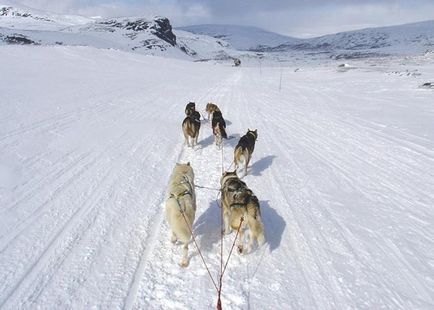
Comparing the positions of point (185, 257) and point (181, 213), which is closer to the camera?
point (181, 213)

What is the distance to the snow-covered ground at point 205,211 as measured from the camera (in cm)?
498

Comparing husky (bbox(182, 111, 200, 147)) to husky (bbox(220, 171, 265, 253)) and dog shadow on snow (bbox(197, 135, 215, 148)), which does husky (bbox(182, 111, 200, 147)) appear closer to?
dog shadow on snow (bbox(197, 135, 215, 148))

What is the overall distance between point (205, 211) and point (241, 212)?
5.57ft

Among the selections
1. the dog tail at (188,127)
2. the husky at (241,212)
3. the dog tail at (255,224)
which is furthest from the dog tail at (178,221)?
the dog tail at (188,127)

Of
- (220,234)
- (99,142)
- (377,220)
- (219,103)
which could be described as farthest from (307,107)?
(220,234)

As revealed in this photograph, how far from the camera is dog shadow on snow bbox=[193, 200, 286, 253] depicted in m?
6.07

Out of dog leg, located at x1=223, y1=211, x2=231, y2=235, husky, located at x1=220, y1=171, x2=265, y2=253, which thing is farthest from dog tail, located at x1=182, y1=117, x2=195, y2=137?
dog leg, located at x1=223, y1=211, x2=231, y2=235

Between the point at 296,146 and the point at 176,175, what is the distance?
581 cm

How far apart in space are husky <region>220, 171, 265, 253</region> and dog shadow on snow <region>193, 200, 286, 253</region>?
10.5 inches

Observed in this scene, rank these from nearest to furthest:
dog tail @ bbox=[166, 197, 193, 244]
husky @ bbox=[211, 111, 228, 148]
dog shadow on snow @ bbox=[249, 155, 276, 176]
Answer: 1. dog tail @ bbox=[166, 197, 193, 244]
2. dog shadow on snow @ bbox=[249, 155, 276, 176]
3. husky @ bbox=[211, 111, 228, 148]

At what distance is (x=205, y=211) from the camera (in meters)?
7.07

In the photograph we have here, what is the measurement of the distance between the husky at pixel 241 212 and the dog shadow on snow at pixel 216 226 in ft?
0.88

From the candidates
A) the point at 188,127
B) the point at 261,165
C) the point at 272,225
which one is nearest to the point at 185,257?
the point at 272,225

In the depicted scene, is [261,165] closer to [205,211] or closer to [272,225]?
[205,211]
